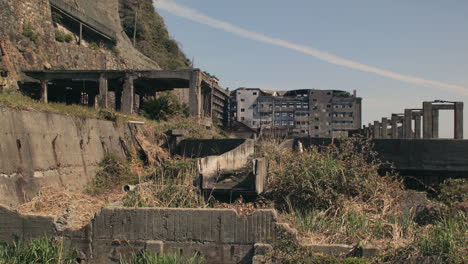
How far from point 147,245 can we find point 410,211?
15.8ft

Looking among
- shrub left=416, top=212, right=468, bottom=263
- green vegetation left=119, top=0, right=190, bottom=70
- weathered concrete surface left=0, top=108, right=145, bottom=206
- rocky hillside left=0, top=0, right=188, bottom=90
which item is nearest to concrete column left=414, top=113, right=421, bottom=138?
weathered concrete surface left=0, top=108, right=145, bottom=206

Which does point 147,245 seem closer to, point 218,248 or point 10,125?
point 218,248

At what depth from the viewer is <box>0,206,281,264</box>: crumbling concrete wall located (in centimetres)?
734

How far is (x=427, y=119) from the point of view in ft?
47.0

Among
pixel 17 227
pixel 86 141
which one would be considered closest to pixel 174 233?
pixel 17 227

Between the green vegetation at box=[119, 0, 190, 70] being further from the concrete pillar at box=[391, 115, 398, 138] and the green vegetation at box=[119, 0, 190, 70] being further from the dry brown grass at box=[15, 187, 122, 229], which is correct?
the dry brown grass at box=[15, 187, 122, 229]

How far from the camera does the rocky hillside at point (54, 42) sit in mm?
22755

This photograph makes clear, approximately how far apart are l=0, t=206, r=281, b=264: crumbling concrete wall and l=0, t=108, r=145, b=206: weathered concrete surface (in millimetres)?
1959

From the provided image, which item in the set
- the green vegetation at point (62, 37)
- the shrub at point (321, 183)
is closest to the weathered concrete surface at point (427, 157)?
the shrub at point (321, 183)

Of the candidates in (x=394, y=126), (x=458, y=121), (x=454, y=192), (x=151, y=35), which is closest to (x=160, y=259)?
(x=454, y=192)

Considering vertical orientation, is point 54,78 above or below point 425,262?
above

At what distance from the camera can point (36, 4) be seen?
26141mm

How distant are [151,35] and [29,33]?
28.3 m

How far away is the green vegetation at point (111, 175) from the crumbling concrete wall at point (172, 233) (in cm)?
473
